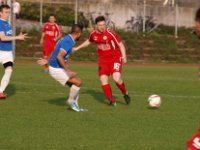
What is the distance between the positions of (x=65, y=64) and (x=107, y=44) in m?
2.17

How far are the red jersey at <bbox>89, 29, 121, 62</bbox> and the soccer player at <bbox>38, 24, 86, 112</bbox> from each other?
1.72 m

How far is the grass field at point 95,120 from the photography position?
9875mm

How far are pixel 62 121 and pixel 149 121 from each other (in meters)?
1.67

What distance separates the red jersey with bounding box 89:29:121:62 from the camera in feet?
49.9

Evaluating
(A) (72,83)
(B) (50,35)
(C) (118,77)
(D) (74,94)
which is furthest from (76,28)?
(B) (50,35)

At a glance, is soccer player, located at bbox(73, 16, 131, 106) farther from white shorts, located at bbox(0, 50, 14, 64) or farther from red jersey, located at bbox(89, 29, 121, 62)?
white shorts, located at bbox(0, 50, 14, 64)

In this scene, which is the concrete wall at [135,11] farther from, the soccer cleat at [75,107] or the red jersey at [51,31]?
the soccer cleat at [75,107]

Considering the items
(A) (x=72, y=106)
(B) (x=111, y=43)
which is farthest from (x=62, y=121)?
(B) (x=111, y=43)

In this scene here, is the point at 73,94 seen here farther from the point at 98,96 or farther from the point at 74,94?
the point at 98,96

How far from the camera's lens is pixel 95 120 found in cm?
1225

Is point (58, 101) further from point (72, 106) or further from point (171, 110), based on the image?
point (171, 110)

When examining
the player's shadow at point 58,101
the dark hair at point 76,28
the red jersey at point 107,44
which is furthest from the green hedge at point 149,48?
the dark hair at point 76,28

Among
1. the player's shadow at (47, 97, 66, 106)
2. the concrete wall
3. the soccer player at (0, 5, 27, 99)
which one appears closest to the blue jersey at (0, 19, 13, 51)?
the soccer player at (0, 5, 27, 99)

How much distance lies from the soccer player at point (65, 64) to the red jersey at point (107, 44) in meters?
1.72
